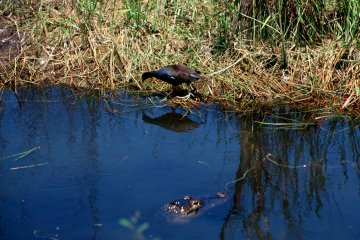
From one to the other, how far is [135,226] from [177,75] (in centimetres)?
232

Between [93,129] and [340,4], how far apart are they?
2.92m

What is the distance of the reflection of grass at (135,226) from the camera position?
13.3ft

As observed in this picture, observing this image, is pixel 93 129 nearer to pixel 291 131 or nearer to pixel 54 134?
pixel 54 134

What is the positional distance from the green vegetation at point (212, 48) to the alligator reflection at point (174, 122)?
525 millimetres

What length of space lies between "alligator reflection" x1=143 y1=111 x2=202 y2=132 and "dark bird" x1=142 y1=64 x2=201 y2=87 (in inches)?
A: 12.7

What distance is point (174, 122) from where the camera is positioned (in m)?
5.94

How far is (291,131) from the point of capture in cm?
577

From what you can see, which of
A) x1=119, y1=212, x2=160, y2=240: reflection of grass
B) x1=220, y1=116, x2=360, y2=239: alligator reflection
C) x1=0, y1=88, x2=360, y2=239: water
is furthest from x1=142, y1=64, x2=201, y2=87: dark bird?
x1=119, y1=212, x2=160, y2=240: reflection of grass

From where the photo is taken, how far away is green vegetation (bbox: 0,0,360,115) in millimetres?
6527

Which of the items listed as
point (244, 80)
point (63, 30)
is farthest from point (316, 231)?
point (63, 30)

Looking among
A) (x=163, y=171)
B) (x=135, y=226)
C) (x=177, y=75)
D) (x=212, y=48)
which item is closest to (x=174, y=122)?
(x=177, y=75)

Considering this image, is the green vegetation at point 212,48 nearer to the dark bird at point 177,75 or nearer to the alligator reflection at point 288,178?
the dark bird at point 177,75

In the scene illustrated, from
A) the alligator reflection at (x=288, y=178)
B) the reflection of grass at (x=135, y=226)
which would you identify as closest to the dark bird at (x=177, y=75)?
the alligator reflection at (x=288, y=178)

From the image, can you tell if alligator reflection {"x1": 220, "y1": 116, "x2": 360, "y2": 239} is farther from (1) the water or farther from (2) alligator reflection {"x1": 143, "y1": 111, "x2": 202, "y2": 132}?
(2) alligator reflection {"x1": 143, "y1": 111, "x2": 202, "y2": 132}
